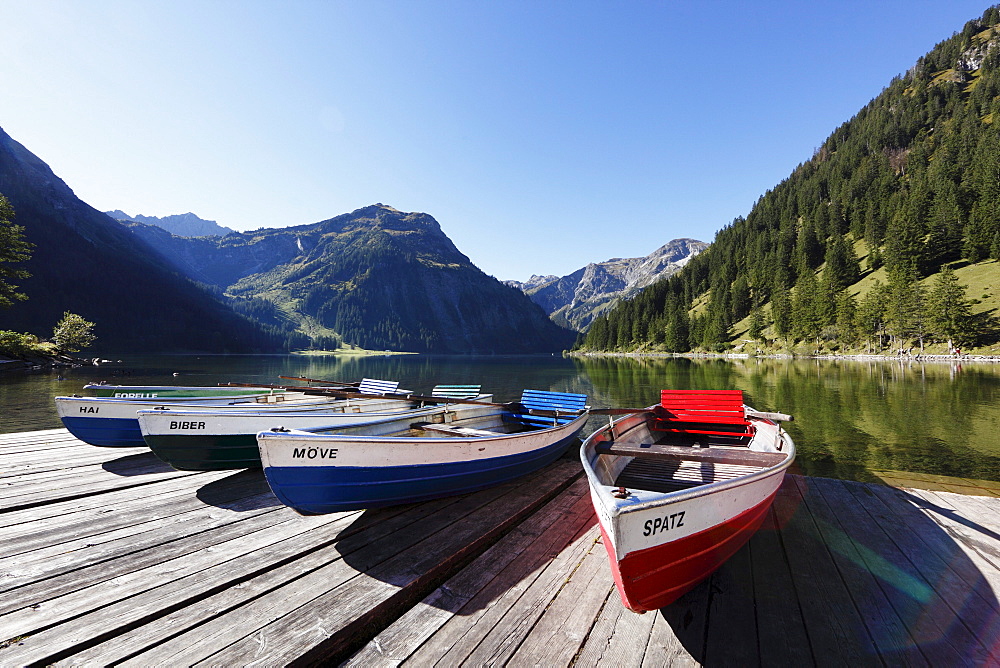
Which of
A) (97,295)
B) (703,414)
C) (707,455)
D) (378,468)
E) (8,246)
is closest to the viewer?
(378,468)

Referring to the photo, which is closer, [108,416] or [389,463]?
[389,463]

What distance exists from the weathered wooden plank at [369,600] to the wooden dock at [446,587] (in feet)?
0.07

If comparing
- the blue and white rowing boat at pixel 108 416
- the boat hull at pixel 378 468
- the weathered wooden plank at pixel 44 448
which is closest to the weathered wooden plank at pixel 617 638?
the boat hull at pixel 378 468

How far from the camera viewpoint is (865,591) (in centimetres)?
453

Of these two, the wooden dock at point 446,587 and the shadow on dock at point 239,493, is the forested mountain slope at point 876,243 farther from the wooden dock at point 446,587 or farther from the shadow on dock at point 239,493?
the shadow on dock at point 239,493

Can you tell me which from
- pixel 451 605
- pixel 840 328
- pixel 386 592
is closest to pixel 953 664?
pixel 451 605

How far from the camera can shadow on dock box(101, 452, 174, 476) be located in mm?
7895

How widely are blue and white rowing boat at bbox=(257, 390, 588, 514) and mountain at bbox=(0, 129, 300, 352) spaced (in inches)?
7598

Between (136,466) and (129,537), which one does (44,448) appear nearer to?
(136,466)

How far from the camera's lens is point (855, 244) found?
12562 centimetres

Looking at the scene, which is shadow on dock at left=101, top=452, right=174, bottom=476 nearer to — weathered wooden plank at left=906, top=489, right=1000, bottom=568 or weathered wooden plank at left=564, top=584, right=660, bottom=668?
weathered wooden plank at left=564, top=584, right=660, bottom=668

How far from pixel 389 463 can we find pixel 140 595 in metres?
2.77

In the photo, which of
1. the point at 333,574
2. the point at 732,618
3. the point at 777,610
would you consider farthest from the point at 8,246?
the point at 777,610

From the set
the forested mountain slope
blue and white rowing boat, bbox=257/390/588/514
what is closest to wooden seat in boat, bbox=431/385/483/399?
blue and white rowing boat, bbox=257/390/588/514
